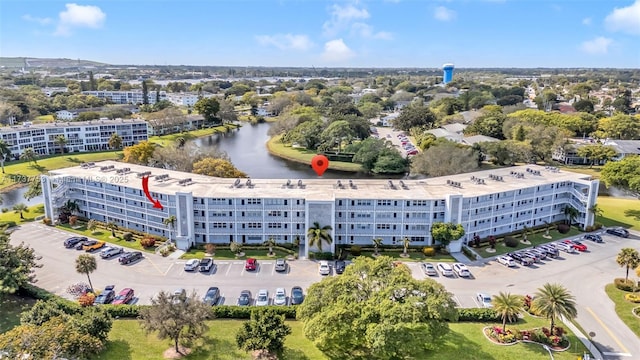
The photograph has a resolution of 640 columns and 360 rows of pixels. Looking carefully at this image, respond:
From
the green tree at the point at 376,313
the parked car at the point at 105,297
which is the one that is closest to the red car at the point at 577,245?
the green tree at the point at 376,313

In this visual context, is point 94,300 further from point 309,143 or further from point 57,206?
point 309,143

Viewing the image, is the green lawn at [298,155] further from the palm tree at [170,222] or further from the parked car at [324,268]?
the palm tree at [170,222]

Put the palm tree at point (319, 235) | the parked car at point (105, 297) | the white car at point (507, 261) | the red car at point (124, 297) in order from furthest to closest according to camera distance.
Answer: the palm tree at point (319, 235), the white car at point (507, 261), the parked car at point (105, 297), the red car at point (124, 297)

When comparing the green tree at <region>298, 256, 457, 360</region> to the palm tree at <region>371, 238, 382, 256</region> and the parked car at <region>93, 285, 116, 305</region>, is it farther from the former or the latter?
the parked car at <region>93, 285, 116, 305</region>

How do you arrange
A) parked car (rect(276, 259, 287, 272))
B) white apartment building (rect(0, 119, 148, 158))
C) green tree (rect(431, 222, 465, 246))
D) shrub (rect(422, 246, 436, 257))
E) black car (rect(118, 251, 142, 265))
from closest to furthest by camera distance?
parked car (rect(276, 259, 287, 272)), black car (rect(118, 251, 142, 265)), green tree (rect(431, 222, 465, 246)), shrub (rect(422, 246, 436, 257)), white apartment building (rect(0, 119, 148, 158))

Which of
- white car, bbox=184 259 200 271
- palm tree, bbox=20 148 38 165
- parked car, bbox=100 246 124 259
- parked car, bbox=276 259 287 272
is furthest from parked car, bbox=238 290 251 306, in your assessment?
palm tree, bbox=20 148 38 165

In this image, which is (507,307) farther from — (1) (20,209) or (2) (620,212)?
(1) (20,209)

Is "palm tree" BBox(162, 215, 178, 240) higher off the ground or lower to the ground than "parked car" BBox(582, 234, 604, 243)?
higher
